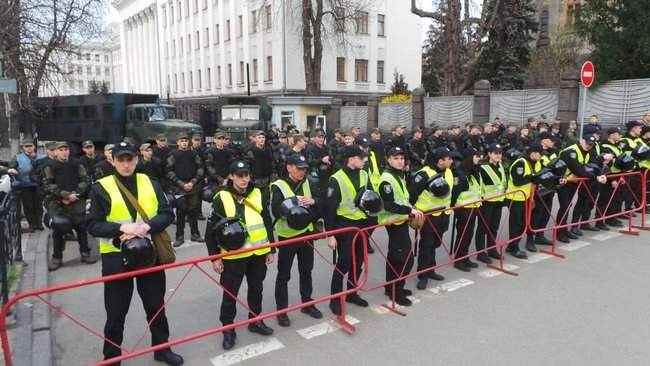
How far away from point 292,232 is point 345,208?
636 millimetres

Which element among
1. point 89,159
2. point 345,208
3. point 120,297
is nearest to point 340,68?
point 89,159

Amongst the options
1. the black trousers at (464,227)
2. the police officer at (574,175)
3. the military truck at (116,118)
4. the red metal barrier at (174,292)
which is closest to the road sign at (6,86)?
the red metal barrier at (174,292)

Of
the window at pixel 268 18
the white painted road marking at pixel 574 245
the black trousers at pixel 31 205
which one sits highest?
the window at pixel 268 18

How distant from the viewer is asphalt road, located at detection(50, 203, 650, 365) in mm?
4543

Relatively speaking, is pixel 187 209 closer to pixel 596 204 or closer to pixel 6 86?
pixel 6 86

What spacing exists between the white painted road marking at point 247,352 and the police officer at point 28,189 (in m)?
6.07

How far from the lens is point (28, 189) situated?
910 centimetres

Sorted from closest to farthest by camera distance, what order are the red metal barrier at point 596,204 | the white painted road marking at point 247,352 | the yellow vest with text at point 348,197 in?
the white painted road marking at point 247,352, the yellow vest with text at point 348,197, the red metal barrier at point 596,204

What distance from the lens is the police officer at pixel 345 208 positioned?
548cm

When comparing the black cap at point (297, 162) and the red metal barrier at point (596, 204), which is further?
the red metal barrier at point (596, 204)

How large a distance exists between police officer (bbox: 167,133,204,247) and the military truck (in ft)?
37.7

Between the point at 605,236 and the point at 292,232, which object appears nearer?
the point at 292,232

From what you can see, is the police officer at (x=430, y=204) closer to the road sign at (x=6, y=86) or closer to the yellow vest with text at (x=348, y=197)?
the yellow vest with text at (x=348, y=197)

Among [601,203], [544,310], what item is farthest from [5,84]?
[601,203]
